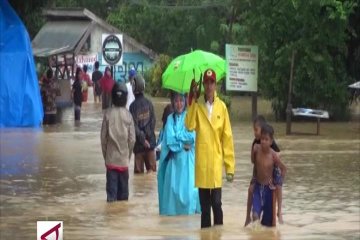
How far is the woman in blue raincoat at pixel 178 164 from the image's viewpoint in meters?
11.9

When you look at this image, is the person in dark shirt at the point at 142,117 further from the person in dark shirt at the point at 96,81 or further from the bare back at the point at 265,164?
the person in dark shirt at the point at 96,81

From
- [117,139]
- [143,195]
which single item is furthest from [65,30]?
[117,139]

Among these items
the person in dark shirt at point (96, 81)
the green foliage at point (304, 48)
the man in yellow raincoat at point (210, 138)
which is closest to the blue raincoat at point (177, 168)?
the man in yellow raincoat at point (210, 138)

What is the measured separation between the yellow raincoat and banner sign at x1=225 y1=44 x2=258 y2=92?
18351 millimetres

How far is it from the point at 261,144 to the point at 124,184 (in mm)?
3315

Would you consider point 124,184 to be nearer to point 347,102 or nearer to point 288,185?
point 288,185

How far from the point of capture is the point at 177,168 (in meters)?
12.0

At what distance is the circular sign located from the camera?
115 ft

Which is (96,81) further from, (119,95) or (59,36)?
(119,95)

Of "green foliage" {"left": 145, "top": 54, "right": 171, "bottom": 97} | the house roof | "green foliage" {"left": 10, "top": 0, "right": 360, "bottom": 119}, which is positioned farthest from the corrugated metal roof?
"green foliage" {"left": 10, "top": 0, "right": 360, "bottom": 119}

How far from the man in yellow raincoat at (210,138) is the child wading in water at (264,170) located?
12.4 inches

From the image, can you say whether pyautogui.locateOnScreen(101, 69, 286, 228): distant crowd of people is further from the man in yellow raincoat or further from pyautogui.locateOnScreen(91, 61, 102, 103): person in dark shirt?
pyautogui.locateOnScreen(91, 61, 102, 103): person in dark shirt

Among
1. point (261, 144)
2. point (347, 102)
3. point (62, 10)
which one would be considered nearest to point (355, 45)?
point (347, 102)

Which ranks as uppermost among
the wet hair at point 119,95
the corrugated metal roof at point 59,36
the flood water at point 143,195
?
the corrugated metal roof at point 59,36
